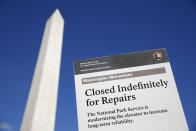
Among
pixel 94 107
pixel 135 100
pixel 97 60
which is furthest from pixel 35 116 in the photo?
pixel 135 100

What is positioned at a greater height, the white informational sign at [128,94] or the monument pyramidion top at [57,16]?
the monument pyramidion top at [57,16]

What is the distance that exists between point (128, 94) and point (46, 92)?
516 centimetres

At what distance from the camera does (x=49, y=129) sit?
31.5ft

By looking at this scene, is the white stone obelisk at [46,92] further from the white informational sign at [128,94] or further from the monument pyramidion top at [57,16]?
the white informational sign at [128,94]

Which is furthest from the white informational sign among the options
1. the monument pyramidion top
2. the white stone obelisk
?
the monument pyramidion top

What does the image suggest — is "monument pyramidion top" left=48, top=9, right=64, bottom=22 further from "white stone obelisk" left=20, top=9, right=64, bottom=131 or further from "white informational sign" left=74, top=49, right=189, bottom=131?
"white informational sign" left=74, top=49, right=189, bottom=131

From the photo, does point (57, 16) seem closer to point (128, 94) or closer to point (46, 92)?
point (46, 92)

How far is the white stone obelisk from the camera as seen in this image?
930 centimetres

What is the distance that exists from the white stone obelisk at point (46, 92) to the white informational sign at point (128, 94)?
10.8 feet

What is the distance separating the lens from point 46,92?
34.1 ft

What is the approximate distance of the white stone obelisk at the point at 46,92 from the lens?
30.5 ft

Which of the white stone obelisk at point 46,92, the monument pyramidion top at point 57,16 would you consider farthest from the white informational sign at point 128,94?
the monument pyramidion top at point 57,16

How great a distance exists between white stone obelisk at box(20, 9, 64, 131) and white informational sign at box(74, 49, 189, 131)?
3.28 meters

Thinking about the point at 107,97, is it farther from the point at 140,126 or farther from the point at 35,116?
the point at 35,116
